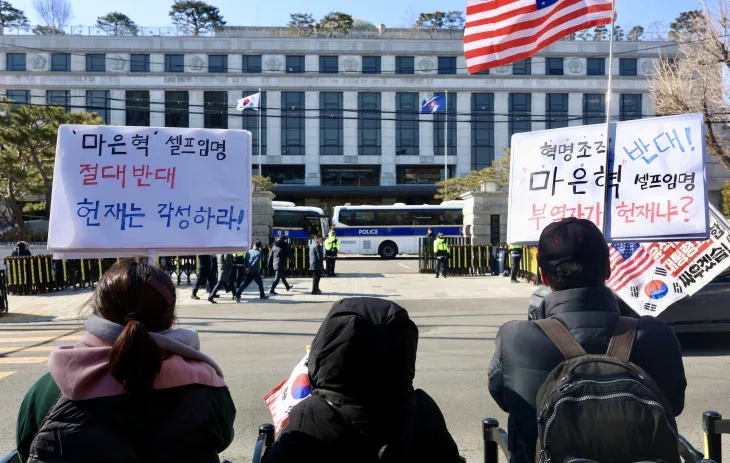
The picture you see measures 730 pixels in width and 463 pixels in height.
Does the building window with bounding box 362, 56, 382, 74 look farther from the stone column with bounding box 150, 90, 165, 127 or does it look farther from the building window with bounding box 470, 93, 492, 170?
the stone column with bounding box 150, 90, 165, 127

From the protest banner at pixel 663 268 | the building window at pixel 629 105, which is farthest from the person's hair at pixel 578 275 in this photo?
the building window at pixel 629 105

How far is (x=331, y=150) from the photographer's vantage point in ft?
180

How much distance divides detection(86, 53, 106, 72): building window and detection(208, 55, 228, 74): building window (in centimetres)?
830

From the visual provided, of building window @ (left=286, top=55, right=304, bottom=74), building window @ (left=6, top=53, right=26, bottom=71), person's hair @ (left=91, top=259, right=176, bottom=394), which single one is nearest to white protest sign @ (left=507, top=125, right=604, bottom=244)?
person's hair @ (left=91, top=259, right=176, bottom=394)

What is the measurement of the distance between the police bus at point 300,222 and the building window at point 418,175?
18664mm

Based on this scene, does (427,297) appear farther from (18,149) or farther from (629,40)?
(629,40)

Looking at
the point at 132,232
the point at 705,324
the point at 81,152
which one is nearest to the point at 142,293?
the point at 132,232

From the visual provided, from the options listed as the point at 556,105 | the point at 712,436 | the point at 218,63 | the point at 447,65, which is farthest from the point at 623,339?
the point at 556,105

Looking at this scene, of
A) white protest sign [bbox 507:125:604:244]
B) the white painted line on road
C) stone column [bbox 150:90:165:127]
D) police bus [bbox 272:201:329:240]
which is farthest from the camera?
stone column [bbox 150:90:165:127]

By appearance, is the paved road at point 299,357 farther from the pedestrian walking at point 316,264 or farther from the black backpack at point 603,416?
the pedestrian walking at point 316,264

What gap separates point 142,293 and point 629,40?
57820 mm

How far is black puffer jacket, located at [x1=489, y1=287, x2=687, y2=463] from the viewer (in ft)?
8.07

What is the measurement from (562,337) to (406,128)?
53.0 metres

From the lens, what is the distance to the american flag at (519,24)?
302 inches
